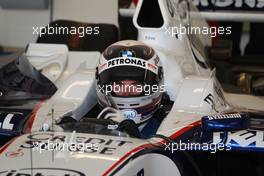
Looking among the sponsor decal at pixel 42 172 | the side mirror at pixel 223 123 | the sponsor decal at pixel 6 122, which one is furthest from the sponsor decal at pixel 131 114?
the sponsor decal at pixel 42 172

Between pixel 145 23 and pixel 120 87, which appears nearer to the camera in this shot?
pixel 120 87

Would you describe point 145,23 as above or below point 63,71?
above

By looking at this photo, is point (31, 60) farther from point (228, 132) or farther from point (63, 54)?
point (228, 132)

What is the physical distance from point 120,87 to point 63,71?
2.17 feet

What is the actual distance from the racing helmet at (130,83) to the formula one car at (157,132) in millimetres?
89

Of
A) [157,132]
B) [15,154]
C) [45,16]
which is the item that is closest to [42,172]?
[15,154]

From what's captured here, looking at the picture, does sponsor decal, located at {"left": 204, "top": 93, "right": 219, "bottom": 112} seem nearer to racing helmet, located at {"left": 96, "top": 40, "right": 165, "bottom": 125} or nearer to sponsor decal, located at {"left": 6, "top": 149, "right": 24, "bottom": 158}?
racing helmet, located at {"left": 96, "top": 40, "right": 165, "bottom": 125}

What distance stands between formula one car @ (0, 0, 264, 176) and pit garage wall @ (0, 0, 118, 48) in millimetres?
1753

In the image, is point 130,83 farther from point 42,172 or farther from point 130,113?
point 42,172

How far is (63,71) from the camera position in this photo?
2412 millimetres

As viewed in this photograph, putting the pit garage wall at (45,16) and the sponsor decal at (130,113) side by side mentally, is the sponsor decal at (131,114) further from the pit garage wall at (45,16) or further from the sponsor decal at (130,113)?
the pit garage wall at (45,16)

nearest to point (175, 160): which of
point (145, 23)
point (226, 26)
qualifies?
point (145, 23)

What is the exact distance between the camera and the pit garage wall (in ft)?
13.8

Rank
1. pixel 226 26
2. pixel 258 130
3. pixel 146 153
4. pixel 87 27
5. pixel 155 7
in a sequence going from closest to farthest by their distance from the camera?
pixel 146 153 < pixel 258 130 < pixel 155 7 < pixel 87 27 < pixel 226 26
